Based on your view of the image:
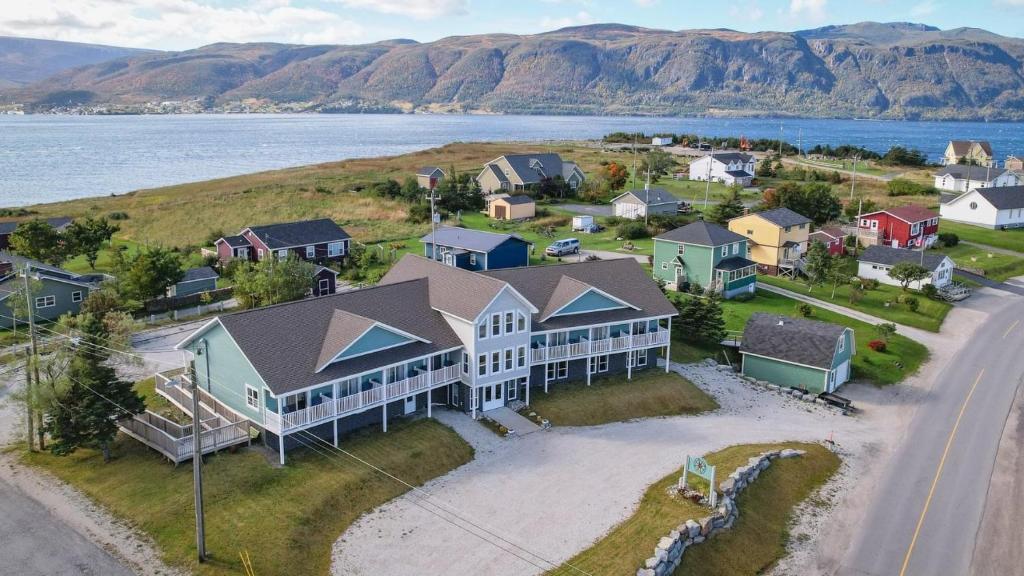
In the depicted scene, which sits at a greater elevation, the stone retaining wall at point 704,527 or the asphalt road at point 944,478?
the stone retaining wall at point 704,527

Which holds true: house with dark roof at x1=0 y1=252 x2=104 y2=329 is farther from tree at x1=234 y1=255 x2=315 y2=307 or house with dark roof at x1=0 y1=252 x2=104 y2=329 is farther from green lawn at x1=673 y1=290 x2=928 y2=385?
green lawn at x1=673 y1=290 x2=928 y2=385

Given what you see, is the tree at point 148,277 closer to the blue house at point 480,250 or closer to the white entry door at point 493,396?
the blue house at point 480,250

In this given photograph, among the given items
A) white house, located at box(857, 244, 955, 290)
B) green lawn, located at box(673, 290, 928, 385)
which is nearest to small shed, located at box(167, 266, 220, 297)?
green lawn, located at box(673, 290, 928, 385)

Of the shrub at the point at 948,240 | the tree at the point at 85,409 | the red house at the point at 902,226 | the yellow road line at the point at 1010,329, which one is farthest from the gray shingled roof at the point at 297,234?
the shrub at the point at 948,240

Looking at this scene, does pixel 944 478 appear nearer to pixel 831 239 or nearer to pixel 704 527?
pixel 704 527

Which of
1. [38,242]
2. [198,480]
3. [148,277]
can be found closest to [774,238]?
[148,277]

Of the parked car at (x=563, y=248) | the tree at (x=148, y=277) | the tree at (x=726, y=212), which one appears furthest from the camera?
the tree at (x=726, y=212)

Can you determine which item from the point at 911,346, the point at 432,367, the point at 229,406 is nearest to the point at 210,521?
the point at 229,406
